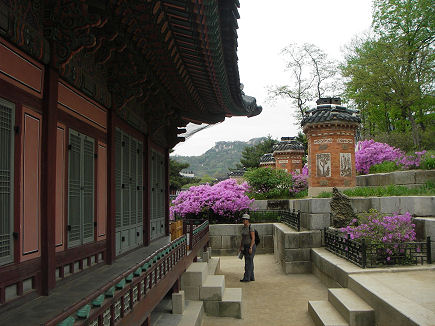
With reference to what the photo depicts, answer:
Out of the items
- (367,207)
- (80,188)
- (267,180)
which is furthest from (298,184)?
Answer: (80,188)

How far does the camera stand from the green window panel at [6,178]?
12.5 feet

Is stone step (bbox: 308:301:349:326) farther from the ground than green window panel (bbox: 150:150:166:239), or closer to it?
closer to it

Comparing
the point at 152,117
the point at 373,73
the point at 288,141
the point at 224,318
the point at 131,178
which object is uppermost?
the point at 373,73

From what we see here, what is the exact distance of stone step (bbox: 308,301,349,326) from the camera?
7.49 meters

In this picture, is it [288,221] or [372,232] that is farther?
[288,221]

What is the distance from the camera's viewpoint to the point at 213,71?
683 centimetres

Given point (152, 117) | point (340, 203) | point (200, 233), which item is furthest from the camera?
point (340, 203)

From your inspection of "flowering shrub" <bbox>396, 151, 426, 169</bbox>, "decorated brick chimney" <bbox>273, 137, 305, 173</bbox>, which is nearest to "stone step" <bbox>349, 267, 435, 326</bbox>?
"flowering shrub" <bbox>396, 151, 426, 169</bbox>

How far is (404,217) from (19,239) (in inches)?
369

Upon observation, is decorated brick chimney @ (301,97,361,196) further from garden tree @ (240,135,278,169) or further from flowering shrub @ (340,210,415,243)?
garden tree @ (240,135,278,169)

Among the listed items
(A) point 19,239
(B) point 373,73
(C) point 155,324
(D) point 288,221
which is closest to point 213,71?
(A) point 19,239

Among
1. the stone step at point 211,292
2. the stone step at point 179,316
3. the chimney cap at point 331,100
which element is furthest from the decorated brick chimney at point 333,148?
the stone step at point 179,316

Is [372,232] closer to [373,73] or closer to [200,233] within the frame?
[200,233]

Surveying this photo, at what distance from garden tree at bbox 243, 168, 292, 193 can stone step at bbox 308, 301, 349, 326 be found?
12.5 metres
